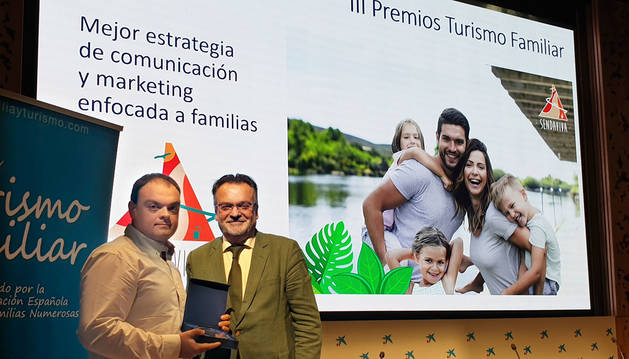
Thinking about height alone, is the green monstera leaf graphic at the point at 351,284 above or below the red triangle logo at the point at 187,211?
below

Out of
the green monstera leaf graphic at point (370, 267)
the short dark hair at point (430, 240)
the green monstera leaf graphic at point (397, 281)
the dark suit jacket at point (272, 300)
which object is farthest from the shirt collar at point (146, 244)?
the short dark hair at point (430, 240)

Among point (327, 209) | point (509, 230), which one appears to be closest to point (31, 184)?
point (327, 209)

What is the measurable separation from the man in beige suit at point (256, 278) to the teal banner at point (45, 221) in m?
0.58

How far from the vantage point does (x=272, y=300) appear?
2965 mm

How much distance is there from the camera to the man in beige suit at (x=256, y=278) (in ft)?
9.61

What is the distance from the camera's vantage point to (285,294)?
9.90 feet

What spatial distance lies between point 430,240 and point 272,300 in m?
1.35

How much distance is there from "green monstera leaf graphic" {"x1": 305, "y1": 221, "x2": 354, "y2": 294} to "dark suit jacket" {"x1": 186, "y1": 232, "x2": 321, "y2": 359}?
21.7 inches

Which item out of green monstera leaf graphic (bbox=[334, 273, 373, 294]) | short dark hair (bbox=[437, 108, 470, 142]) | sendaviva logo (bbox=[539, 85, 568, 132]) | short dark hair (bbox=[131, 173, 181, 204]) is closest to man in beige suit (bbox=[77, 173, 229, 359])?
short dark hair (bbox=[131, 173, 181, 204])

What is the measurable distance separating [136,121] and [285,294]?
1002 mm

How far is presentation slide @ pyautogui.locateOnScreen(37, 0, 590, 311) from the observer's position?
3.30 metres

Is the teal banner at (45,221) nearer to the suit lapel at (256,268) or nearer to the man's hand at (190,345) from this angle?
the man's hand at (190,345)

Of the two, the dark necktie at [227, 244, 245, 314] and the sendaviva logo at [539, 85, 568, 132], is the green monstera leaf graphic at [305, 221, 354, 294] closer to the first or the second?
the dark necktie at [227, 244, 245, 314]

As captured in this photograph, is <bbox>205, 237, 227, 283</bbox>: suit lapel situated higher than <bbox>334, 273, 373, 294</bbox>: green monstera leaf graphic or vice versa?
<bbox>205, 237, 227, 283</bbox>: suit lapel
